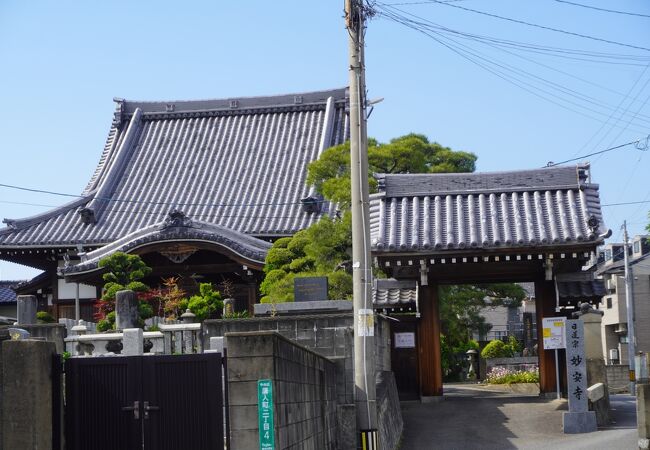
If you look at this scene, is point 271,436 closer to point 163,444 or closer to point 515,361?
point 163,444

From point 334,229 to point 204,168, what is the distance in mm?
15514

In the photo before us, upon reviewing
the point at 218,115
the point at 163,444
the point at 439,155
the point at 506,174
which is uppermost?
the point at 218,115

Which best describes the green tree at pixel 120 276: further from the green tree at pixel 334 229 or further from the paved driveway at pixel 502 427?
the paved driveway at pixel 502 427

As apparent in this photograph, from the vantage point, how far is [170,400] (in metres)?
11.0

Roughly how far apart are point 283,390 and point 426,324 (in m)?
11.0

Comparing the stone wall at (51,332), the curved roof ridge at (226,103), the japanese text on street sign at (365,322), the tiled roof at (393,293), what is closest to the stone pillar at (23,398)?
the stone wall at (51,332)

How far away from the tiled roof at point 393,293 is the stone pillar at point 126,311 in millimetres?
5980

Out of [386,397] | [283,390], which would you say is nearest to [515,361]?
[386,397]

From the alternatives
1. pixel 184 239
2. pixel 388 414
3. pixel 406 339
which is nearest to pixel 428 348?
pixel 406 339

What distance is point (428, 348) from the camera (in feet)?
70.8

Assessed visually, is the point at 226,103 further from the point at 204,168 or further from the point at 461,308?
the point at 461,308

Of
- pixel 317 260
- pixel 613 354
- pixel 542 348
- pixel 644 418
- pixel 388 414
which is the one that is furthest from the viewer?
pixel 613 354

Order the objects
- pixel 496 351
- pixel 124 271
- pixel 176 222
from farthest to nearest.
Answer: pixel 496 351, pixel 176 222, pixel 124 271

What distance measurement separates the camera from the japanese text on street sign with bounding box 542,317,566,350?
1956 cm
